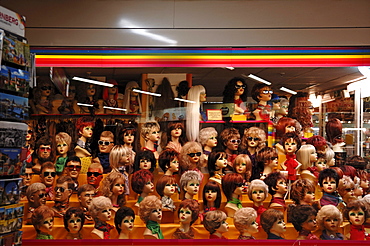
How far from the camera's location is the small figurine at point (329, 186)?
4.99 metres

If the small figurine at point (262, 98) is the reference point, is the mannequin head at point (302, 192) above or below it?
below

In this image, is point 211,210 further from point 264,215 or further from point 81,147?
point 81,147

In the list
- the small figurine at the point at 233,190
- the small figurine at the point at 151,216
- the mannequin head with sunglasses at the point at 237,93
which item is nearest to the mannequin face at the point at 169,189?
the small figurine at the point at 151,216

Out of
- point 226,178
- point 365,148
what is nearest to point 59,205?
point 226,178

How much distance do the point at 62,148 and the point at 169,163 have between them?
1.13 m

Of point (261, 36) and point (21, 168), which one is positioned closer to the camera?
point (21, 168)

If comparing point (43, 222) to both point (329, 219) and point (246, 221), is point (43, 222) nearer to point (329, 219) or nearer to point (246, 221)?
point (246, 221)

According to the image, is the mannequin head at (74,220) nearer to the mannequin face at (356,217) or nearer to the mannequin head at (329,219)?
the mannequin head at (329,219)

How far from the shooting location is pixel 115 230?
4895 mm

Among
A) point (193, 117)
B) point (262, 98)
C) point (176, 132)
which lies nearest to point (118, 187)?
point (176, 132)

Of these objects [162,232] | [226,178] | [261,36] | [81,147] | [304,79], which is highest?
[261,36]

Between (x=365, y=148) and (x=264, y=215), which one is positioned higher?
(x=365, y=148)

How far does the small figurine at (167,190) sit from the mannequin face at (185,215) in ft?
0.32

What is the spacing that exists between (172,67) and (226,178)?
1.30 meters
